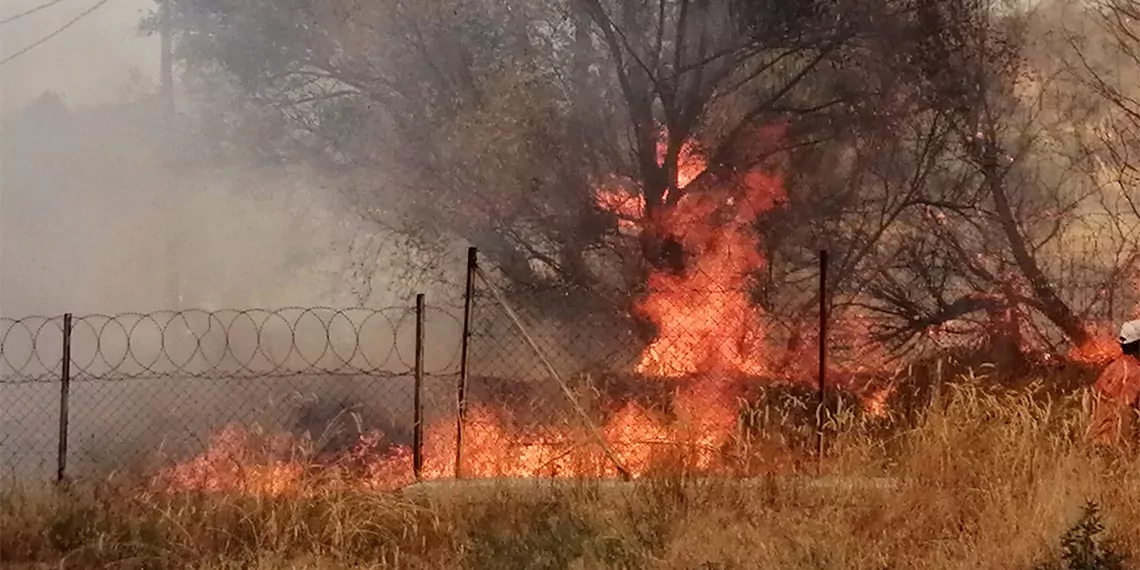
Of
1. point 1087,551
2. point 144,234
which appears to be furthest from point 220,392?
point 1087,551

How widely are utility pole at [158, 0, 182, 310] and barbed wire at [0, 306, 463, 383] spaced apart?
421 millimetres

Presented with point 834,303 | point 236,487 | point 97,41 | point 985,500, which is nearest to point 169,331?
point 97,41

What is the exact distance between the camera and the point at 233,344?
461 inches

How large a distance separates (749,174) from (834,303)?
5.17 feet

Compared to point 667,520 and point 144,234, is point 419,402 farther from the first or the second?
point 144,234

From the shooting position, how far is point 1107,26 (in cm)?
1096

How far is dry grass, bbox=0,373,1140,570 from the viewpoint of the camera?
5.62 metres

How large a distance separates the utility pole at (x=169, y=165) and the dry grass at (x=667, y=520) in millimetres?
5183

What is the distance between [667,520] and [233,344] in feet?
23.2

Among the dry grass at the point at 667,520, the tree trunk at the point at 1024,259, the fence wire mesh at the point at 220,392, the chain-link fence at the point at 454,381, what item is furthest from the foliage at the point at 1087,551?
the tree trunk at the point at 1024,259

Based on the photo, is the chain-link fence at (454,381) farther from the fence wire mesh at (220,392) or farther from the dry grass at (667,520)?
the dry grass at (667,520)

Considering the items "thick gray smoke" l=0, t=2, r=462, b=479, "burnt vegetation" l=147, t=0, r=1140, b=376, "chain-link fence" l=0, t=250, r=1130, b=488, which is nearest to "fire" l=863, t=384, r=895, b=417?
"chain-link fence" l=0, t=250, r=1130, b=488

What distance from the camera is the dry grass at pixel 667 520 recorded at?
5.62 metres

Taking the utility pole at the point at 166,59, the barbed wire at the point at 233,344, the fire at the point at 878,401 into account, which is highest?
the utility pole at the point at 166,59
